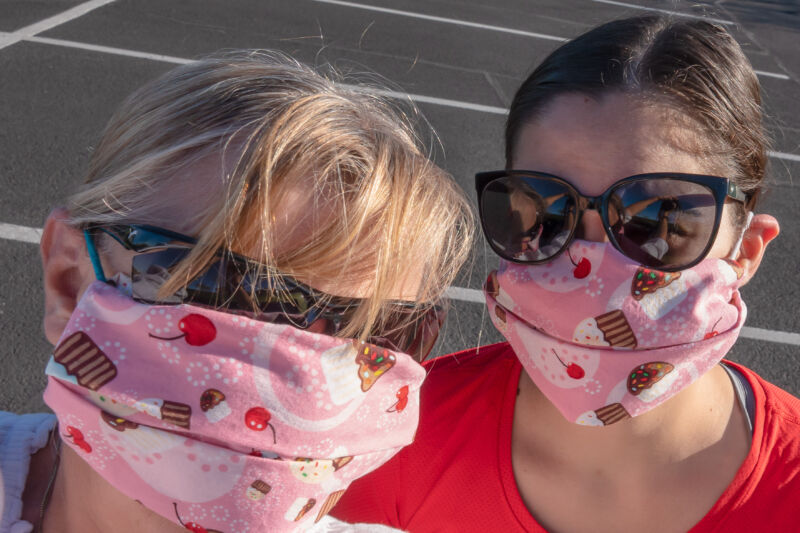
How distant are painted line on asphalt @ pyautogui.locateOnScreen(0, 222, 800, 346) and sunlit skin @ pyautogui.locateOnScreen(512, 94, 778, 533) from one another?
7.89 ft

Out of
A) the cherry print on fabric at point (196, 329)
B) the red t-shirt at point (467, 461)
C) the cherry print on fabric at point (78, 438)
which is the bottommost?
the red t-shirt at point (467, 461)

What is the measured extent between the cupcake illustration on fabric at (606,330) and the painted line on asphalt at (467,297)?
8.30 ft

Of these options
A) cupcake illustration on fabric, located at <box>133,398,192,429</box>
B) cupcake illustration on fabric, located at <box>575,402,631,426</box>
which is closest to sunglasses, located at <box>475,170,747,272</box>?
cupcake illustration on fabric, located at <box>575,402,631,426</box>

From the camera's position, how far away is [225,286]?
1.15 meters

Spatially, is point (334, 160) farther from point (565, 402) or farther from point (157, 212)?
point (565, 402)

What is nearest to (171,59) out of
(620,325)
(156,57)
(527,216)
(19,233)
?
(156,57)

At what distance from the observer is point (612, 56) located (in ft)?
5.53

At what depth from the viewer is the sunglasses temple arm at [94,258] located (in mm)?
1175

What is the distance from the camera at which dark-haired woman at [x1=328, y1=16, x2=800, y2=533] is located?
5.26 feet

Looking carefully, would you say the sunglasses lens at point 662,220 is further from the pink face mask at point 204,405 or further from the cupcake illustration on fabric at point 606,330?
the pink face mask at point 204,405

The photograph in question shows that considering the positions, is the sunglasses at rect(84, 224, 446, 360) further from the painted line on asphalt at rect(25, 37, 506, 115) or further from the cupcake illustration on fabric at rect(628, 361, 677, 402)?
the painted line on asphalt at rect(25, 37, 506, 115)

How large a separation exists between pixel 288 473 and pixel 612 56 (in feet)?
3.78

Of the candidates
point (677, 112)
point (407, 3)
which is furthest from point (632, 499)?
point (407, 3)

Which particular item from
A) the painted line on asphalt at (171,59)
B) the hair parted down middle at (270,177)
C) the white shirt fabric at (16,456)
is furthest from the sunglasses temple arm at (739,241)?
the painted line on asphalt at (171,59)
